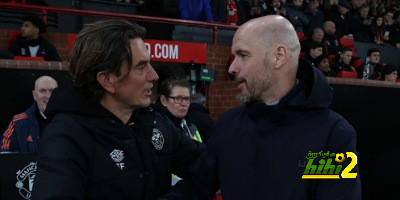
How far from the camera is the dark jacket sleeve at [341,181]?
2.06 meters

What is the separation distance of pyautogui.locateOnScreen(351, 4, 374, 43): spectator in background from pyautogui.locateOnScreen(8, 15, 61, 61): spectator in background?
9.34 m

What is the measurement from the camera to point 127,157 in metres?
2.19

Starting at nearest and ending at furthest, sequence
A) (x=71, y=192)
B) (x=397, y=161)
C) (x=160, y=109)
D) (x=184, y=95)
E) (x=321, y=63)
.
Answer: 1. (x=71, y=192)
2. (x=160, y=109)
3. (x=184, y=95)
4. (x=397, y=161)
5. (x=321, y=63)

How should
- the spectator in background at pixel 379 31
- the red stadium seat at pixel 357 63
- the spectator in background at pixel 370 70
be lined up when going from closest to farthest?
the spectator in background at pixel 370 70 → the red stadium seat at pixel 357 63 → the spectator in background at pixel 379 31

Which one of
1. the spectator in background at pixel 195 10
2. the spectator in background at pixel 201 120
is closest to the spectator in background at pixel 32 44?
the spectator in background at pixel 201 120

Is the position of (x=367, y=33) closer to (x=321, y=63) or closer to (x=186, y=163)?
(x=321, y=63)

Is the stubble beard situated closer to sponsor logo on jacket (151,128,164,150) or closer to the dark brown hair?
sponsor logo on jacket (151,128,164,150)

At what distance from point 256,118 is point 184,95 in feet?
11.0

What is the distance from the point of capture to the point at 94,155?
2.12 meters

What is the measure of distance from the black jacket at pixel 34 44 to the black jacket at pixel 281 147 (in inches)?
234

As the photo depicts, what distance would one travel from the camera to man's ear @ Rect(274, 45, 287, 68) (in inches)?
91.0

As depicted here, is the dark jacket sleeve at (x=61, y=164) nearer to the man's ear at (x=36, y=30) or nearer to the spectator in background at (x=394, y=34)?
the man's ear at (x=36, y=30)

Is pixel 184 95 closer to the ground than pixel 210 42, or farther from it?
closer to the ground

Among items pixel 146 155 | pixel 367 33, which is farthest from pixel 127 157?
pixel 367 33
